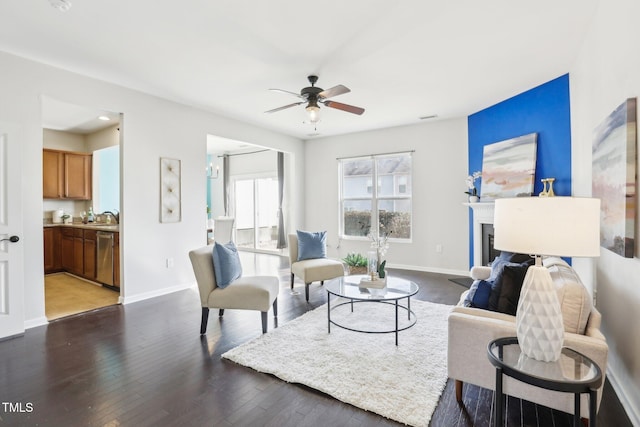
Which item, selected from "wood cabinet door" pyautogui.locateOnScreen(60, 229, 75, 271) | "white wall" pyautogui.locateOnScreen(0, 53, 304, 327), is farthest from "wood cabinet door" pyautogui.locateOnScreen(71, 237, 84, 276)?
"white wall" pyautogui.locateOnScreen(0, 53, 304, 327)

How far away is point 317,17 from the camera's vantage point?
2506mm

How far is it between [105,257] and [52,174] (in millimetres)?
2461

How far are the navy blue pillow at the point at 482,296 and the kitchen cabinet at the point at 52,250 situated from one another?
21.9ft

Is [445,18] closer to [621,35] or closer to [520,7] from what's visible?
[520,7]

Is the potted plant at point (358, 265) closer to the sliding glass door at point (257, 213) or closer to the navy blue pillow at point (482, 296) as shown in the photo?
the navy blue pillow at point (482, 296)

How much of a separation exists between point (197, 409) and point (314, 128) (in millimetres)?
5181

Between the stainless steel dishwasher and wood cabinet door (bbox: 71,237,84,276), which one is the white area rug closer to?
the stainless steel dishwasher

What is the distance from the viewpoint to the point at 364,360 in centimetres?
246

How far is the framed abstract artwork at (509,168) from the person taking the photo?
13.5 ft

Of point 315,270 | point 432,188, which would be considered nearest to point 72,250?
point 315,270

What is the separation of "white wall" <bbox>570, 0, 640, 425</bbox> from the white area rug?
3.55 ft

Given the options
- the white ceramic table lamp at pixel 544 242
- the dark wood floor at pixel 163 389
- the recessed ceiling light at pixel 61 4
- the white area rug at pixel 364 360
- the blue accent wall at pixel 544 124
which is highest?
the recessed ceiling light at pixel 61 4

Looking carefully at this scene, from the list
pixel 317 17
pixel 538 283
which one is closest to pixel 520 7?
pixel 317 17

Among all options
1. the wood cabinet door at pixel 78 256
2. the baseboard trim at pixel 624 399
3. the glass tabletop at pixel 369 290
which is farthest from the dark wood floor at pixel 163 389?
the wood cabinet door at pixel 78 256
